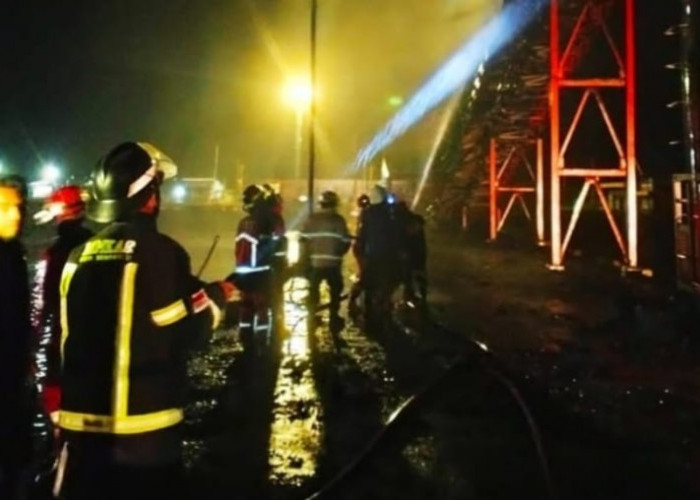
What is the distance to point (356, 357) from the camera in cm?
991

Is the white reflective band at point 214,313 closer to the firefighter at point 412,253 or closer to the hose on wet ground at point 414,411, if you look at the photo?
the hose on wet ground at point 414,411

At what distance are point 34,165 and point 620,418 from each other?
175 feet

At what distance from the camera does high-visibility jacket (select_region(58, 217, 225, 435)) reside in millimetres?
2803

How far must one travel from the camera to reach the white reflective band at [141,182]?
292 centimetres

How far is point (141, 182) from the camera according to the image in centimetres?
294

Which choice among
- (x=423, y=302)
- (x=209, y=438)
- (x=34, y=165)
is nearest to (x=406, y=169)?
(x=34, y=165)

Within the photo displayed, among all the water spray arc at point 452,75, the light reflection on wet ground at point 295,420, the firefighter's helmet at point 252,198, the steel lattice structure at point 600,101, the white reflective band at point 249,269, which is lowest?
the light reflection on wet ground at point 295,420

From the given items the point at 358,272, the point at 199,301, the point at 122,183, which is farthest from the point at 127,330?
the point at 358,272

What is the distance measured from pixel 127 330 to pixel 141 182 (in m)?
0.50

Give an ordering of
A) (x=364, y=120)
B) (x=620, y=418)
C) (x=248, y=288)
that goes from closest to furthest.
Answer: (x=620, y=418)
(x=248, y=288)
(x=364, y=120)

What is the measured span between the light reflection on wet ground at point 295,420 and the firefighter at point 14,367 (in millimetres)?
2272

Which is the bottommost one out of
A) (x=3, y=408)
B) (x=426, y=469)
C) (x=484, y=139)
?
(x=426, y=469)

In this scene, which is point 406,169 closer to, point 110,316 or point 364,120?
point 364,120

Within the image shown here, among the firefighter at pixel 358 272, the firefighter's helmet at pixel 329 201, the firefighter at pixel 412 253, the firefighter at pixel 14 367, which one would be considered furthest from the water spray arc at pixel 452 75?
the firefighter at pixel 14 367
